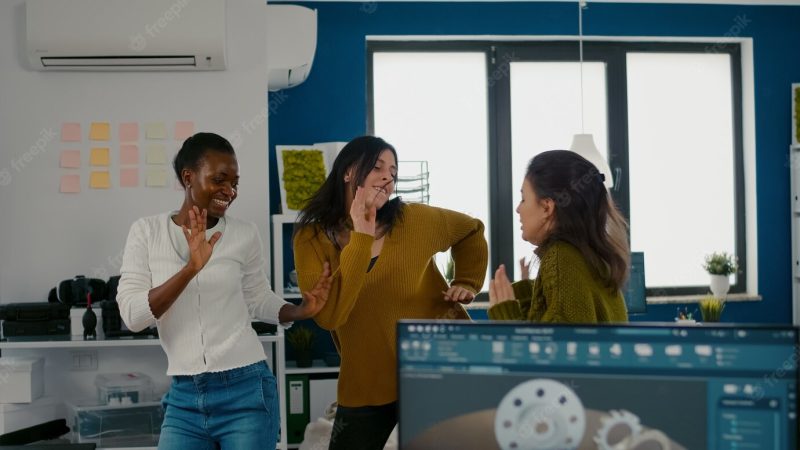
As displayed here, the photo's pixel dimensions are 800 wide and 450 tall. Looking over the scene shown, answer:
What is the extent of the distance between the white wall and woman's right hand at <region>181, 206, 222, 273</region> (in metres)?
1.87

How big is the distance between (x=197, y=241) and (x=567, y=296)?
0.85 meters

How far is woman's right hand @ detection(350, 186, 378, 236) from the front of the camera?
203 centimetres

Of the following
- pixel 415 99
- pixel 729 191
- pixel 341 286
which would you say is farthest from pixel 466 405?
pixel 729 191

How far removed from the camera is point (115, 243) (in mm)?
3797

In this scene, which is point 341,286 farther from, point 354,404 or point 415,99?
point 415,99

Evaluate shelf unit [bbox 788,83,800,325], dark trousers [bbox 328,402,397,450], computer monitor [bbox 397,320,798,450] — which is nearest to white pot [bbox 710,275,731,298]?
shelf unit [bbox 788,83,800,325]

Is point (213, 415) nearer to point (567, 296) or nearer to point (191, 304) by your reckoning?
point (191, 304)

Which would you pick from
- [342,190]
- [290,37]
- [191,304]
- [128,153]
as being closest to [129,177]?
[128,153]

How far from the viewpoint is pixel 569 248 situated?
163 centimetres

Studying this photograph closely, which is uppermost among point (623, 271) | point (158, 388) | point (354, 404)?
point (623, 271)

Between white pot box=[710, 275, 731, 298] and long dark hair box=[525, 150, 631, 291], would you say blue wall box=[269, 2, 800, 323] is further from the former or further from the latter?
long dark hair box=[525, 150, 631, 291]

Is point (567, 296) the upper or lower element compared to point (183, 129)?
lower

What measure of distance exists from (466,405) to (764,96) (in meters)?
5.43

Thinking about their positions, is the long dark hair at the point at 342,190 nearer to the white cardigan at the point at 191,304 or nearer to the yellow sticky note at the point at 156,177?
the white cardigan at the point at 191,304
